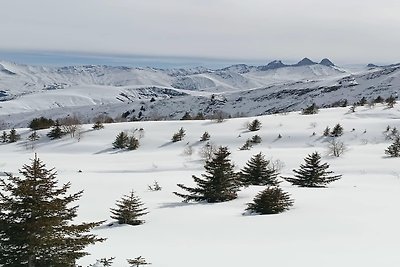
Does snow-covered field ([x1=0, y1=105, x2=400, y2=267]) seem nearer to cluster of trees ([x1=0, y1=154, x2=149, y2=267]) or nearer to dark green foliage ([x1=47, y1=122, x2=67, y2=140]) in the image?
cluster of trees ([x1=0, y1=154, x2=149, y2=267])

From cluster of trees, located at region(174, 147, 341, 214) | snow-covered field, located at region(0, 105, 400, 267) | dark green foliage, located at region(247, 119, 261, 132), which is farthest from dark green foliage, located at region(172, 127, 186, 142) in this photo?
cluster of trees, located at region(174, 147, 341, 214)

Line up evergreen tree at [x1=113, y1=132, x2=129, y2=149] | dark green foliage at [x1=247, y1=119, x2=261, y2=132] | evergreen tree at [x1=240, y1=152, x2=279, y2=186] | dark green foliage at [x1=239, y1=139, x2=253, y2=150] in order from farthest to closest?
dark green foliage at [x1=247, y1=119, x2=261, y2=132] < evergreen tree at [x1=113, y1=132, x2=129, y2=149] < dark green foliage at [x1=239, y1=139, x2=253, y2=150] < evergreen tree at [x1=240, y1=152, x2=279, y2=186]

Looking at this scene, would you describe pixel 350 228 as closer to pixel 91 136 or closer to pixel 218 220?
pixel 218 220

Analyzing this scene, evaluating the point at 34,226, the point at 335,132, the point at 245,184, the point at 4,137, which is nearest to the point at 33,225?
the point at 34,226

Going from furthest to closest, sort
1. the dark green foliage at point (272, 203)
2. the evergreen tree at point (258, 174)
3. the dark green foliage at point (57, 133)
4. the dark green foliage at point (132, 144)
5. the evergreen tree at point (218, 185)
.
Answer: the dark green foliage at point (57, 133) < the dark green foliage at point (132, 144) < the evergreen tree at point (258, 174) < the evergreen tree at point (218, 185) < the dark green foliage at point (272, 203)

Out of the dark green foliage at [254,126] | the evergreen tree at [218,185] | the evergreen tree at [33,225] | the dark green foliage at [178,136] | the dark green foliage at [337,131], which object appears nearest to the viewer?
the evergreen tree at [33,225]

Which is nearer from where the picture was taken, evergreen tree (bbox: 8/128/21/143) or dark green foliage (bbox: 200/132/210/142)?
dark green foliage (bbox: 200/132/210/142)

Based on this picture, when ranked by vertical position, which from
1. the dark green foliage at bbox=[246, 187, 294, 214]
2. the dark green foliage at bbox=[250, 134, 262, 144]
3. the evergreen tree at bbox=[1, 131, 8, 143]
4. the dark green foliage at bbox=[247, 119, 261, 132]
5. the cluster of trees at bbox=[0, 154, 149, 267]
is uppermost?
the cluster of trees at bbox=[0, 154, 149, 267]

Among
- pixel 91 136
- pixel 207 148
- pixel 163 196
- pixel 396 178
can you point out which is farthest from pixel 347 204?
pixel 91 136

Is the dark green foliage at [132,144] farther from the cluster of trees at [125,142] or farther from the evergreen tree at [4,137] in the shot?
the evergreen tree at [4,137]

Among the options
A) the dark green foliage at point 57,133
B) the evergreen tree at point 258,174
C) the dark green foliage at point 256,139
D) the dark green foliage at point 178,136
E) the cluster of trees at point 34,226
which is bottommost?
the dark green foliage at point 57,133

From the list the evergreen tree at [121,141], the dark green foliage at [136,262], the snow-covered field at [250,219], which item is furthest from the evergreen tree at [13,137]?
→ the dark green foliage at [136,262]

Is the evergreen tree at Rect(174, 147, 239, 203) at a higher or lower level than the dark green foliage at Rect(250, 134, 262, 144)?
higher

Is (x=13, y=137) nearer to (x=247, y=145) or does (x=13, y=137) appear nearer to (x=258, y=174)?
(x=247, y=145)
